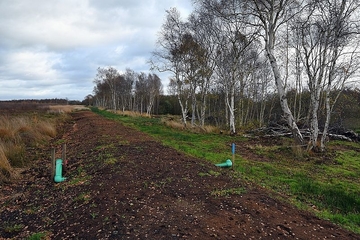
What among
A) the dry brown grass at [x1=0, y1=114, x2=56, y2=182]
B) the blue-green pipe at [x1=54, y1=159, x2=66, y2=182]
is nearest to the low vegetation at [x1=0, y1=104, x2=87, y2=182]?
the dry brown grass at [x1=0, y1=114, x2=56, y2=182]

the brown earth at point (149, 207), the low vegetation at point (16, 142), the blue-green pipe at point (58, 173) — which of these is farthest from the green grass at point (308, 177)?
the low vegetation at point (16, 142)

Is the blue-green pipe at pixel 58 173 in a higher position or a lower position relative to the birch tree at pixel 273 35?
lower

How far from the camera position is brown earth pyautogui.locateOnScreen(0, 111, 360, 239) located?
3.65 meters

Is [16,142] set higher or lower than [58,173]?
higher

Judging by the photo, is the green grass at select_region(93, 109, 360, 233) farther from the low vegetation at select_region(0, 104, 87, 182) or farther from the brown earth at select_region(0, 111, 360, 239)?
the low vegetation at select_region(0, 104, 87, 182)

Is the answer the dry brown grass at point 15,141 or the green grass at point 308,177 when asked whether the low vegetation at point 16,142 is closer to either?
the dry brown grass at point 15,141

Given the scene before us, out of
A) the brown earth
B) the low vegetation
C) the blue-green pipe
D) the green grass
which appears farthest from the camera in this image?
the low vegetation

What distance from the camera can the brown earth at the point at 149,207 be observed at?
12.0 ft

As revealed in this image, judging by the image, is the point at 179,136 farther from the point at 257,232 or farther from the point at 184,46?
the point at 257,232

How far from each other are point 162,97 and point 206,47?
53.2 m

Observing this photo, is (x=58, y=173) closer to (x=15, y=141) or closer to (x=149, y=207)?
(x=149, y=207)

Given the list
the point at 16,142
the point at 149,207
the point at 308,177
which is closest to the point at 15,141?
the point at 16,142

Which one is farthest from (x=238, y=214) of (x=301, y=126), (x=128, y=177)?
(x=301, y=126)

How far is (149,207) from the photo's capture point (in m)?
4.35
